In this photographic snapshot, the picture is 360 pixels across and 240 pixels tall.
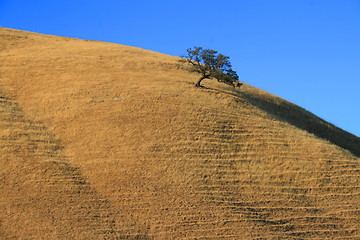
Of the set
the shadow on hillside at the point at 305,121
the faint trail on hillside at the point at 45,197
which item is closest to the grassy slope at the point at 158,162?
the faint trail on hillside at the point at 45,197

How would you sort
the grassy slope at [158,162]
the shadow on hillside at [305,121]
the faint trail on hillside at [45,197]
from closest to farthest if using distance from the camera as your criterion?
1. the faint trail on hillside at [45,197]
2. the grassy slope at [158,162]
3. the shadow on hillside at [305,121]

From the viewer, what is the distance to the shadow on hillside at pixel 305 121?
1721 inches

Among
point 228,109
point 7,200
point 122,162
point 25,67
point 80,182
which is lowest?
point 7,200

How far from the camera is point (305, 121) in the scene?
45.8 metres

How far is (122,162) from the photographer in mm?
31984

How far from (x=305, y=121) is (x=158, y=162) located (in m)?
19.2

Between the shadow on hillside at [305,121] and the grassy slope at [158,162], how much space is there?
229 millimetres

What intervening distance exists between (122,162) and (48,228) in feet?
24.8

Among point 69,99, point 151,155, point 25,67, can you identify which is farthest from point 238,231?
point 25,67

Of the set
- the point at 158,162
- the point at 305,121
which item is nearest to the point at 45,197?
the point at 158,162

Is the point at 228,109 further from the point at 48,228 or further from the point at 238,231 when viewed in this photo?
the point at 48,228

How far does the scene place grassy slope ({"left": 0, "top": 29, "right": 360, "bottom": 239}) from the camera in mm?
27438

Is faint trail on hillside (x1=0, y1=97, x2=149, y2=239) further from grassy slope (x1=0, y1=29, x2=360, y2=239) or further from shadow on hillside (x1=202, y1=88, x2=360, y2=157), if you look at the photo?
shadow on hillside (x1=202, y1=88, x2=360, y2=157)

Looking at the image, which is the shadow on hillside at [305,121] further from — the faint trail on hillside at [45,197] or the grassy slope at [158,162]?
the faint trail on hillside at [45,197]
